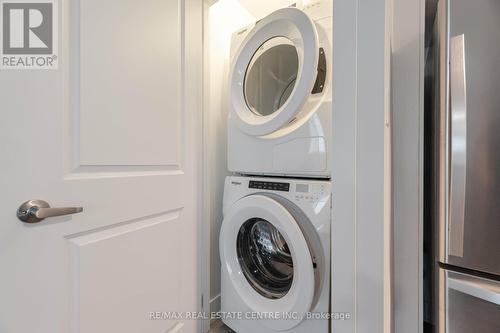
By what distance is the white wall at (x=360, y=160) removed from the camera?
0.46 metres

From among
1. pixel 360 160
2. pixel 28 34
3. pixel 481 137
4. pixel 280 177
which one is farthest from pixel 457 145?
pixel 28 34

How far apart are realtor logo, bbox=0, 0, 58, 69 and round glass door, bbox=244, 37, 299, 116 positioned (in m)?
0.80

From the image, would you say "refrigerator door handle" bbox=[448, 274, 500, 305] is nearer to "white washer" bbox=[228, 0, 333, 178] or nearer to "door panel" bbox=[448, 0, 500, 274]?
"door panel" bbox=[448, 0, 500, 274]

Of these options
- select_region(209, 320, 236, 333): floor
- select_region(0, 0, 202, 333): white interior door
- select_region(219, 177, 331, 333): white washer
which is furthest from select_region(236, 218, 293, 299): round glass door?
select_region(209, 320, 236, 333): floor

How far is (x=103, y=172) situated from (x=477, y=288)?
1.08 m

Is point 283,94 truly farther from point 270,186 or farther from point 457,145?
point 457,145

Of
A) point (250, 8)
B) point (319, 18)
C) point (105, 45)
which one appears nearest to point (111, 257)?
point (105, 45)

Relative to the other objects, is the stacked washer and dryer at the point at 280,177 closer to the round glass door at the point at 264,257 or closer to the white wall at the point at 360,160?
the round glass door at the point at 264,257

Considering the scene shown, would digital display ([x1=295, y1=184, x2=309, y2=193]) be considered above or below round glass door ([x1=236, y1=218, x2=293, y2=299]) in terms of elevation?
above

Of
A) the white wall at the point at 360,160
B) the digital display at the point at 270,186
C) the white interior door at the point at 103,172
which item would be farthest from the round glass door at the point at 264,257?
the white wall at the point at 360,160

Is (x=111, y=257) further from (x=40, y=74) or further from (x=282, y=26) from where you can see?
(x=282, y=26)

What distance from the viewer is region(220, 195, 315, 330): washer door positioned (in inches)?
33.9

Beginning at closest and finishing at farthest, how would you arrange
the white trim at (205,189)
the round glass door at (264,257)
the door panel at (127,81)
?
the door panel at (127,81)
the round glass door at (264,257)
the white trim at (205,189)

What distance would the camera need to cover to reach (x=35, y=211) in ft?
1.82
